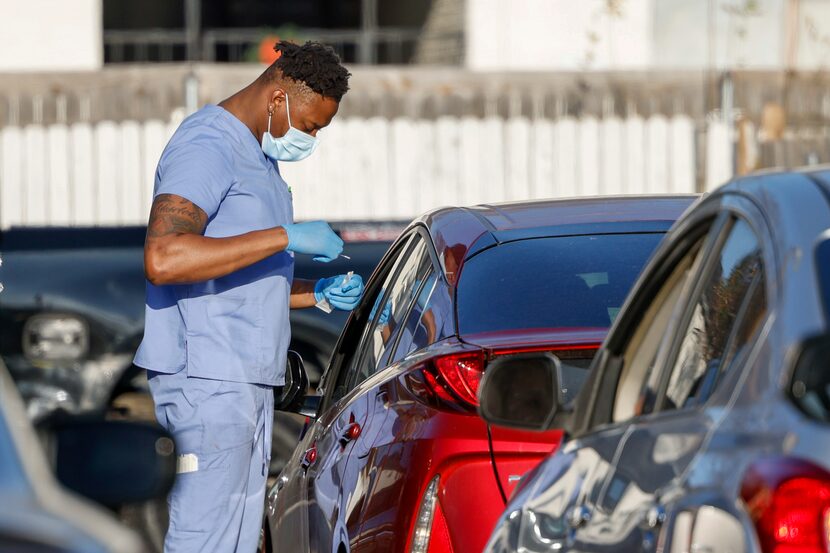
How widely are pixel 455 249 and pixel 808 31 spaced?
1311 cm

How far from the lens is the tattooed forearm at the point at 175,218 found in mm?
4996

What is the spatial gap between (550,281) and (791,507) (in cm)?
249

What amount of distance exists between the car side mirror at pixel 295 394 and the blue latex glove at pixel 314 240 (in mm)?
377

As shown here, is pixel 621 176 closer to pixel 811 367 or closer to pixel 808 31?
pixel 808 31

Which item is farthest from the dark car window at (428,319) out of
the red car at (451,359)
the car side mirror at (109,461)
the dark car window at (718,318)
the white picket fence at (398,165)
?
the white picket fence at (398,165)

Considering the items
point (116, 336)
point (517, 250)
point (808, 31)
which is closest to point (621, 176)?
point (808, 31)

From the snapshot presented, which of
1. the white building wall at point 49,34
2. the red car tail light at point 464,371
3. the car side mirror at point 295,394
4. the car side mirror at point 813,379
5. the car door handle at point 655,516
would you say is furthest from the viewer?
the white building wall at point 49,34

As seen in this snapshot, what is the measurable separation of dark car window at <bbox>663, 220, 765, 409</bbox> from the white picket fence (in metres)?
10.7

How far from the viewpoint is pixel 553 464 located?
3.32 m

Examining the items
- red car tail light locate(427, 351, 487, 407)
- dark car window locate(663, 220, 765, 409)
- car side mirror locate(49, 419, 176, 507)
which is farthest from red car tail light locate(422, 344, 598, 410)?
car side mirror locate(49, 419, 176, 507)

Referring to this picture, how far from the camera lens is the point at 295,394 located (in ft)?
18.6

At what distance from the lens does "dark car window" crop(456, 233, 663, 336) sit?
451 cm

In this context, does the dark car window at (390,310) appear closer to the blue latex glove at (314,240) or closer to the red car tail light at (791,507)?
the blue latex glove at (314,240)

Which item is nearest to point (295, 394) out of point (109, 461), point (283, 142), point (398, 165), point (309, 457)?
point (309, 457)
